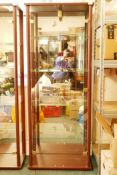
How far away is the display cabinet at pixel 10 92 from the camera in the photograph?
2682mm

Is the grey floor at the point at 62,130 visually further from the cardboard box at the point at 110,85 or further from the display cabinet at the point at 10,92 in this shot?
the cardboard box at the point at 110,85

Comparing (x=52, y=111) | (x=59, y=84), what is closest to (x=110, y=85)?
(x=59, y=84)

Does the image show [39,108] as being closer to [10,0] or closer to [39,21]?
[39,21]

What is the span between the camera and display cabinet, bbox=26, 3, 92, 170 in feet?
9.33

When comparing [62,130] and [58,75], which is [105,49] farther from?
[62,130]

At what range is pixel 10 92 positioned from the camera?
3061 millimetres

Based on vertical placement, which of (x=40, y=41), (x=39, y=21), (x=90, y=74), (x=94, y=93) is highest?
(x=39, y=21)

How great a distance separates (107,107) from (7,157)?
4.39ft

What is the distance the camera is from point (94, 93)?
2.96 metres

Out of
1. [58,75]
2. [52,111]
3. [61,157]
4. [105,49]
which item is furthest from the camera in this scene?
[52,111]

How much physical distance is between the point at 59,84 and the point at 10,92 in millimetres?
632

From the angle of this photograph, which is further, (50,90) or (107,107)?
(50,90)

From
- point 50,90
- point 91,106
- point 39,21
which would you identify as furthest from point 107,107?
point 39,21

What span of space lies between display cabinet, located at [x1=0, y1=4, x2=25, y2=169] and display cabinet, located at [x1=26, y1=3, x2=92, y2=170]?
0.15 meters
